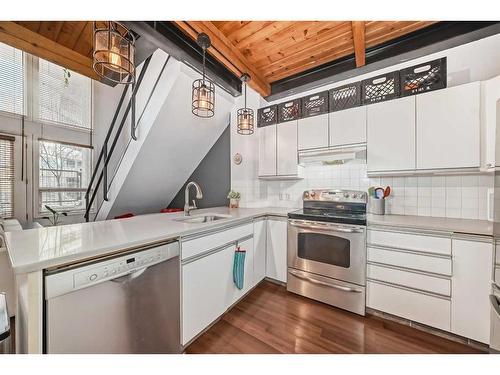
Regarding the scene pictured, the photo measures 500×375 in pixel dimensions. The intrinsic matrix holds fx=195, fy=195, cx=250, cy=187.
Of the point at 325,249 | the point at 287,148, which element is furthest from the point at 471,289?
the point at 287,148

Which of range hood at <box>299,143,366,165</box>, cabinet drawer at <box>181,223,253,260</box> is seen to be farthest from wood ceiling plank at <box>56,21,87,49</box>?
range hood at <box>299,143,366,165</box>

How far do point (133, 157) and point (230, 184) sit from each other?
1.39 meters

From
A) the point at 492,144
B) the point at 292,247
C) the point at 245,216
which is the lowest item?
the point at 292,247

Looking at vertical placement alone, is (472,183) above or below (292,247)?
above

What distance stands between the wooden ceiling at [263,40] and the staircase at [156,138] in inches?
Result: 20.4

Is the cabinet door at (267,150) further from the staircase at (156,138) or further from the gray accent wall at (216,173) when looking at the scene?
the staircase at (156,138)

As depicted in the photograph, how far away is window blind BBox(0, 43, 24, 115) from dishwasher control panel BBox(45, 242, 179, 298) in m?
3.98

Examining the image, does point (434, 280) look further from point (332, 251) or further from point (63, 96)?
point (63, 96)

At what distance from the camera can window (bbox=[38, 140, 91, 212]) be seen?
3.39 metres

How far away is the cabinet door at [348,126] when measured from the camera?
2086 millimetres
